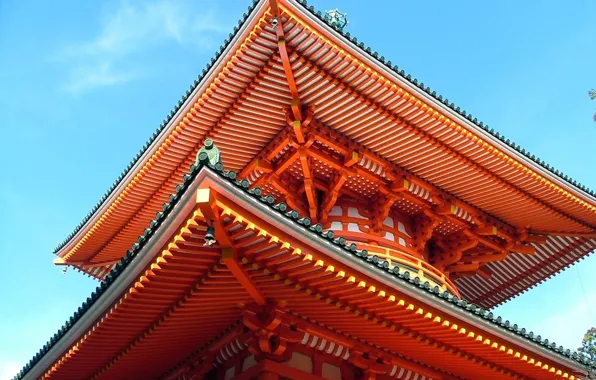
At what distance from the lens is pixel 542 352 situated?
9305 mm

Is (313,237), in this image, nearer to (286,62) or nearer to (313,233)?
(313,233)

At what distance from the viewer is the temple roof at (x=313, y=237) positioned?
6881 millimetres

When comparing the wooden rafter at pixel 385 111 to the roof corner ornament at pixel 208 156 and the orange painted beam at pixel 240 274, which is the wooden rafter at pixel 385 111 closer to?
the roof corner ornament at pixel 208 156

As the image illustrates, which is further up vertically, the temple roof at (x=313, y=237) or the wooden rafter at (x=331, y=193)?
the wooden rafter at (x=331, y=193)

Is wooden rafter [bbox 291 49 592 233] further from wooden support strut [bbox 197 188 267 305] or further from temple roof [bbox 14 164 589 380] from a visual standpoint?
wooden support strut [bbox 197 188 267 305]

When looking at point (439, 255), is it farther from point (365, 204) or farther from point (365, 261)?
point (365, 261)

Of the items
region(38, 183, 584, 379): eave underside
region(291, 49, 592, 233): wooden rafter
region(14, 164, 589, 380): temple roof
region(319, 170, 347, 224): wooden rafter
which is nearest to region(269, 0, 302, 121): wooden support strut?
region(291, 49, 592, 233): wooden rafter

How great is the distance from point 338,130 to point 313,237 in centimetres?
501

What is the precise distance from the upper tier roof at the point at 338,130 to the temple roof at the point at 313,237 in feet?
11.6

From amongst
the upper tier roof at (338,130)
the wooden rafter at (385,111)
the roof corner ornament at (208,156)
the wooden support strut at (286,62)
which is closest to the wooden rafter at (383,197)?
the upper tier roof at (338,130)

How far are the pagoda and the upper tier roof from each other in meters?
0.04

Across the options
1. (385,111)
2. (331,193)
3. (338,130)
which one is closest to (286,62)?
(338,130)

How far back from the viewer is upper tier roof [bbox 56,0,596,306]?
10.6m

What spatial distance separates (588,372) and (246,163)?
744 centimetres
